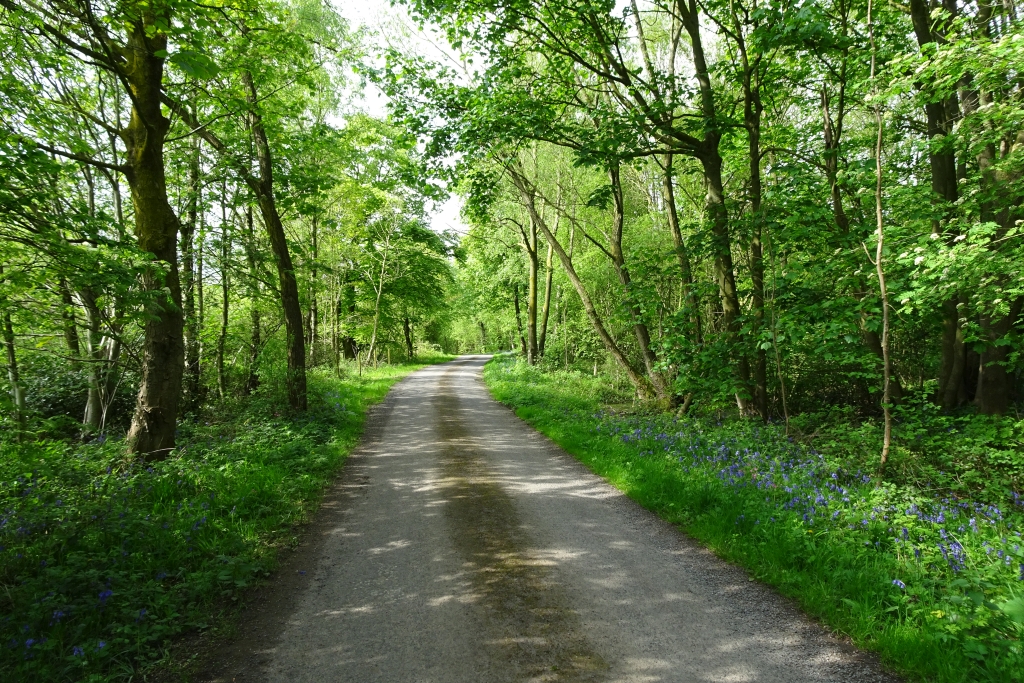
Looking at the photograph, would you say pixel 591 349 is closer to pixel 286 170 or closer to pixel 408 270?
pixel 408 270

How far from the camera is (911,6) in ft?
30.3

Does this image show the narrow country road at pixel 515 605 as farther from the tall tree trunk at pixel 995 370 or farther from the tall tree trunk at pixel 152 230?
the tall tree trunk at pixel 995 370

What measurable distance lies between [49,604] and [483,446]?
706cm

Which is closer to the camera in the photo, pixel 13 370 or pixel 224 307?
pixel 13 370

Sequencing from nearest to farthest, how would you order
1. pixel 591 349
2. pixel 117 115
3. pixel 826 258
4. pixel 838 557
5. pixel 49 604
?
pixel 49 604, pixel 838 557, pixel 826 258, pixel 117 115, pixel 591 349

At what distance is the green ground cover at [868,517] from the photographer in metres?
3.26

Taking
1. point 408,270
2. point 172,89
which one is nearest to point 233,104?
point 172,89

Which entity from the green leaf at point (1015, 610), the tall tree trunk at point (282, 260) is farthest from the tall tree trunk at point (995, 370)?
the tall tree trunk at point (282, 260)

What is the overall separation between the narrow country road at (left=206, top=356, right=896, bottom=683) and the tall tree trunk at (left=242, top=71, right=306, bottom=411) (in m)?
5.92

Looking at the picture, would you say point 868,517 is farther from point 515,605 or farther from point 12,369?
point 12,369

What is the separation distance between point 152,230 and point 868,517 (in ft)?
31.2

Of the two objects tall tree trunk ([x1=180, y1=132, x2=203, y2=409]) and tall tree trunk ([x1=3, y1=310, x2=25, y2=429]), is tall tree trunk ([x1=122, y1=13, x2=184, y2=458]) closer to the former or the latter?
tall tree trunk ([x1=3, y1=310, x2=25, y2=429])

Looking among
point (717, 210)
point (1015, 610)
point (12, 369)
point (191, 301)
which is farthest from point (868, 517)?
point (191, 301)

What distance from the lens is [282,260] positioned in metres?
12.0
